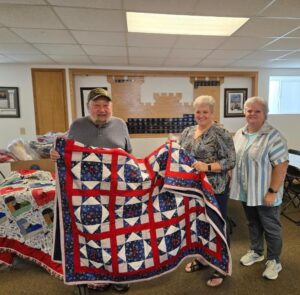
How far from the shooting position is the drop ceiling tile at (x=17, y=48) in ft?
9.54

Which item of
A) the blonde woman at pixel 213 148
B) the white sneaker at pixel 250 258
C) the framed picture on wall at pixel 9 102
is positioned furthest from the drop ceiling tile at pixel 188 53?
the framed picture on wall at pixel 9 102

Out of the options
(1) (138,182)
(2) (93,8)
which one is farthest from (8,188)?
(2) (93,8)

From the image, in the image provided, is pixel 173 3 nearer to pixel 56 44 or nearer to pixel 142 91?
pixel 56 44

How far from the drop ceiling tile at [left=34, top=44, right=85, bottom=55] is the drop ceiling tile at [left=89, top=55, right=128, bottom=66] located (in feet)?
1.03

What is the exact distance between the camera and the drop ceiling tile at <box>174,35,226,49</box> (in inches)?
105

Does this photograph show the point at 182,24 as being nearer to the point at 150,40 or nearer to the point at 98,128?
the point at 150,40

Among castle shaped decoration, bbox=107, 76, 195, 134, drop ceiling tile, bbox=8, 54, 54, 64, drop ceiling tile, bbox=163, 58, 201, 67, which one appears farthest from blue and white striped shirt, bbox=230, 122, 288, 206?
drop ceiling tile, bbox=8, 54, 54, 64

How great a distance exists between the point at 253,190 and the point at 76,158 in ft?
4.35

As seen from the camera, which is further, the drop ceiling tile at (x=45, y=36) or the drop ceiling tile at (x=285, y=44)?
the drop ceiling tile at (x=285, y=44)

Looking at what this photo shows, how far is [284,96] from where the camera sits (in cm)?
507

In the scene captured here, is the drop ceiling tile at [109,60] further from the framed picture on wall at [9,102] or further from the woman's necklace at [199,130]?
the woman's necklace at [199,130]

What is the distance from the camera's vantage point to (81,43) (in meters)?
2.83

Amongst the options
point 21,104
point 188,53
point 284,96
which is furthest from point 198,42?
point 284,96

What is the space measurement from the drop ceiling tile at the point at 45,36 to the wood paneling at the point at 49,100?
4.35 feet
